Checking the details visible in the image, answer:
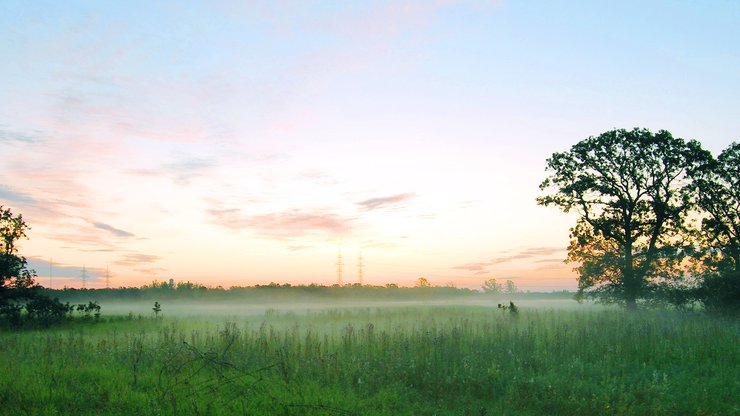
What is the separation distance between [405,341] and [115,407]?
829cm

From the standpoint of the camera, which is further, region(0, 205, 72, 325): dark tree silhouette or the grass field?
region(0, 205, 72, 325): dark tree silhouette

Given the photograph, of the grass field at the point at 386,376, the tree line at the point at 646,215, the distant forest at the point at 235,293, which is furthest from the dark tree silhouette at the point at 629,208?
the distant forest at the point at 235,293

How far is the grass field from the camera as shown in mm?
10547

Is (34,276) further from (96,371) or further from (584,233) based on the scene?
(584,233)

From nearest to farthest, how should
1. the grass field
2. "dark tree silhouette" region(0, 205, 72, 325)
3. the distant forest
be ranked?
1. the grass field
2. "dark tree silhouette" region(0, 205, 72, 325)
3. the distant forest

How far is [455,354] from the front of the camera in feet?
47.0

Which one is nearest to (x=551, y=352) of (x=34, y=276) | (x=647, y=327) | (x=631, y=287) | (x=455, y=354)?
(x=455, y=354)

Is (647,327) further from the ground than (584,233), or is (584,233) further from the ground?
(584,233)

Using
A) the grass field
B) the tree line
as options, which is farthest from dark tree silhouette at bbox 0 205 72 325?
the tree line

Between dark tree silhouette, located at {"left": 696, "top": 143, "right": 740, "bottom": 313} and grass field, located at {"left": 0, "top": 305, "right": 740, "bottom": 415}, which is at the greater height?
dark tree silhouette, located at {"left": 696, "top": 143, "right": 740, "bottom": 313}

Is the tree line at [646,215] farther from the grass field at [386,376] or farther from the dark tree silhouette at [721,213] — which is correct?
the grass field at [386,376]

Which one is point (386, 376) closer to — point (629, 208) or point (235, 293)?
point (629, 208)

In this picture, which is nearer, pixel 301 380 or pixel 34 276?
pixel 301 380

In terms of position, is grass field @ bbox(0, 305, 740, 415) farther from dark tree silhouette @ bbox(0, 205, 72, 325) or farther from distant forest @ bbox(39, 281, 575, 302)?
distant forest @ bbox(39, 281, 575, 302)
